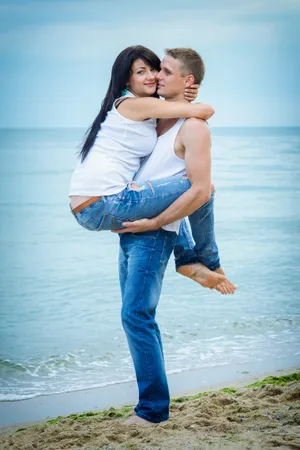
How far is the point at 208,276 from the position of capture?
389 centimetres

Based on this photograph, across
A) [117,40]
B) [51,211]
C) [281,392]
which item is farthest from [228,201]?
[117,40]

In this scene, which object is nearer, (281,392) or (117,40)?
(281,392)

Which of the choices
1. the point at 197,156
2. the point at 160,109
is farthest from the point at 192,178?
the point at 160,109

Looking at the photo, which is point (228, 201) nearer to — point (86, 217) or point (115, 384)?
point (115, 384)

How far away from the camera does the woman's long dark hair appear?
3615 millimetres

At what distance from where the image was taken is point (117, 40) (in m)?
35.3

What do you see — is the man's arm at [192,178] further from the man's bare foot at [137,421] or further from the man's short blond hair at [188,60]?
the man's bare foot at [137,421]

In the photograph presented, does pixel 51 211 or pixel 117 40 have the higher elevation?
pixel 117 40

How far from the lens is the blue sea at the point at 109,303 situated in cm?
554

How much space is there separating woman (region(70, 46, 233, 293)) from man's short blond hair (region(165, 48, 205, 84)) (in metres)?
0.10

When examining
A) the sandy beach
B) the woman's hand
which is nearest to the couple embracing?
the woman's hand

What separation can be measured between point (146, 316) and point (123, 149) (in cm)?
74

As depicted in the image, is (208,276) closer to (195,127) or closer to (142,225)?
(142,225)

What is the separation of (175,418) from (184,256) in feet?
2.51
